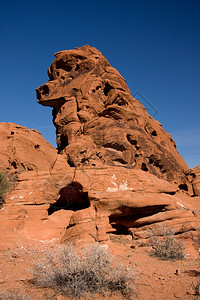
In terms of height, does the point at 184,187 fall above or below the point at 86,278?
above

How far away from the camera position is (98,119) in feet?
55.6

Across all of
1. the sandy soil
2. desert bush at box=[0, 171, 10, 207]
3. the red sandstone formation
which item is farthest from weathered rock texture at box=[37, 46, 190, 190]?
the sandy soil

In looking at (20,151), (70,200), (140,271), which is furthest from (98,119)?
(140,271)

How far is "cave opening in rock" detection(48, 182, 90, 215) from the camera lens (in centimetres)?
968

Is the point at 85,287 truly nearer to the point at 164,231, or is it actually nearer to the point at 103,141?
the point at 164,231

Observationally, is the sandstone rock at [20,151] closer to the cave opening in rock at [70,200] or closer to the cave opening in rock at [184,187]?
the cave opening in rock at [70,200]

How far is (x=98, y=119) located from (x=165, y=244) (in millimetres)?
11616

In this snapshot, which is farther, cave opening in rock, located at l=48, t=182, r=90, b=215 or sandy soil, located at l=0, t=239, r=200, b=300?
cave opening in rock, located at l=48, t=182, r=90, b=215

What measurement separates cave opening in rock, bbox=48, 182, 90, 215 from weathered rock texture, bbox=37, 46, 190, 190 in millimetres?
4004

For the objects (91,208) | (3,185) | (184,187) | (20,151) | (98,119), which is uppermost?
(98,119)

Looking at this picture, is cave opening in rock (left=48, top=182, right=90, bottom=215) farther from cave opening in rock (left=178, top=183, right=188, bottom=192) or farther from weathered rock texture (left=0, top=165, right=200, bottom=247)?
cave opening in rock (left=178, top=183, right=188, bottom=192)

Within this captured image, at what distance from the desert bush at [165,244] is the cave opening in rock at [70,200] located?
3.31m

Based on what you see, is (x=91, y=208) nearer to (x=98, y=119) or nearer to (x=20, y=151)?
(x=20, y=151)

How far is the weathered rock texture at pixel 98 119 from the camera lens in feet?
50.0
